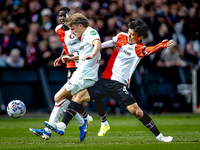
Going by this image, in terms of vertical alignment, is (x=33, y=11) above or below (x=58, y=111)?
above

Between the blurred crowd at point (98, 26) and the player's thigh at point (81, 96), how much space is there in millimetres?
5886

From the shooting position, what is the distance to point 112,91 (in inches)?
249

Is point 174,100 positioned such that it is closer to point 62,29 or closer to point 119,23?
point 119,23

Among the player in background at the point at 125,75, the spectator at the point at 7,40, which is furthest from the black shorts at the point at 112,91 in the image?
the spectator at the point at 7,40

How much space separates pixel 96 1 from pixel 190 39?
13.2ft

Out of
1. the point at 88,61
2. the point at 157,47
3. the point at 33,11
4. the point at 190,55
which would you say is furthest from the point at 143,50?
the point at 33,11

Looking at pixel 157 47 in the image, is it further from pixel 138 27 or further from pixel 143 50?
pixel 138 27

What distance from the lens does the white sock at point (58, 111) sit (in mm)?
6170

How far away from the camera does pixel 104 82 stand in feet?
20.9

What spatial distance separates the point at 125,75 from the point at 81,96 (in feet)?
3.00

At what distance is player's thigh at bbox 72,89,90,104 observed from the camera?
19.7 ft

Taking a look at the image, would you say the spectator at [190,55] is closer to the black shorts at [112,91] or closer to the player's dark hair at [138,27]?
the player's dark hair at [138,27]

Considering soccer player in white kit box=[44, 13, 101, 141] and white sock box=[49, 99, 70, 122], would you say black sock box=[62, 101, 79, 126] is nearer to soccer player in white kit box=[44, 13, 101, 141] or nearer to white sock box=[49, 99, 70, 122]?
soccer player in white kit box=[44, 13, 101, 141]

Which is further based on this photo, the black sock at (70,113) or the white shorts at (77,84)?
the white shorts at (77,84)
